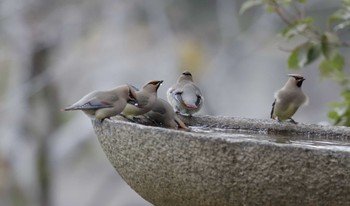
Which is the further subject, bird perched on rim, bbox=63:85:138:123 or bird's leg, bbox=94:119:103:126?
bird perched on rim, bbox=63:85:138:123

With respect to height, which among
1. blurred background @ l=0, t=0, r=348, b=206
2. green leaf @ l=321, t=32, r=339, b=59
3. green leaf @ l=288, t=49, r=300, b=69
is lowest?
blurred background @ l=0, t=0, r=348, b=206

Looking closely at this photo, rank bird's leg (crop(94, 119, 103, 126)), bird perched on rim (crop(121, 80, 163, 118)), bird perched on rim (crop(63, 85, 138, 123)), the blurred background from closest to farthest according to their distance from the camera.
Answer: bird's leg (crop(94, 119, 103, 126)), bird perched on rim (crop(63, 85, 138, 123)), bird perched on rim (crop(121, 80, 163, 118)), the blurred background

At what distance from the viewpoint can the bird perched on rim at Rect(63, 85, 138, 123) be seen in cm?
293

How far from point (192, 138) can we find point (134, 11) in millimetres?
11649

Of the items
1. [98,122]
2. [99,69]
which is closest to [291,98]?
[98,122]

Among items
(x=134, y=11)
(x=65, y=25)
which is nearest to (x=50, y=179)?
(x=65, y=25)

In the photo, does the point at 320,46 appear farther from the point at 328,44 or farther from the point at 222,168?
the point at 222,168

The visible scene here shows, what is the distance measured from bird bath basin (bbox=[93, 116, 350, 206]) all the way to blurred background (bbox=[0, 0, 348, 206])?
363 inches

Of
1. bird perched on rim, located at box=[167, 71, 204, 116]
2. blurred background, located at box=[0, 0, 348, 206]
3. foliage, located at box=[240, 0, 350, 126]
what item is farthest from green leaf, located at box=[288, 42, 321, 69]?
blurred background, located at box=[0, 0, 348, 206]

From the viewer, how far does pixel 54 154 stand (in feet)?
40.1

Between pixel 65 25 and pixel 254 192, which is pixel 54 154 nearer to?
pixel 65 25

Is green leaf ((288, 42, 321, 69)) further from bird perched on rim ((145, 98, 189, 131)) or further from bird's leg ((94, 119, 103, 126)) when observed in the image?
bird's leg ((94, 119, 103, 126))

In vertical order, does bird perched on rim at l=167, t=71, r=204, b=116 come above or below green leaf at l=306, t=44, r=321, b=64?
below

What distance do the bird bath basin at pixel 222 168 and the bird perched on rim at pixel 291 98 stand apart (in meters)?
0.86
